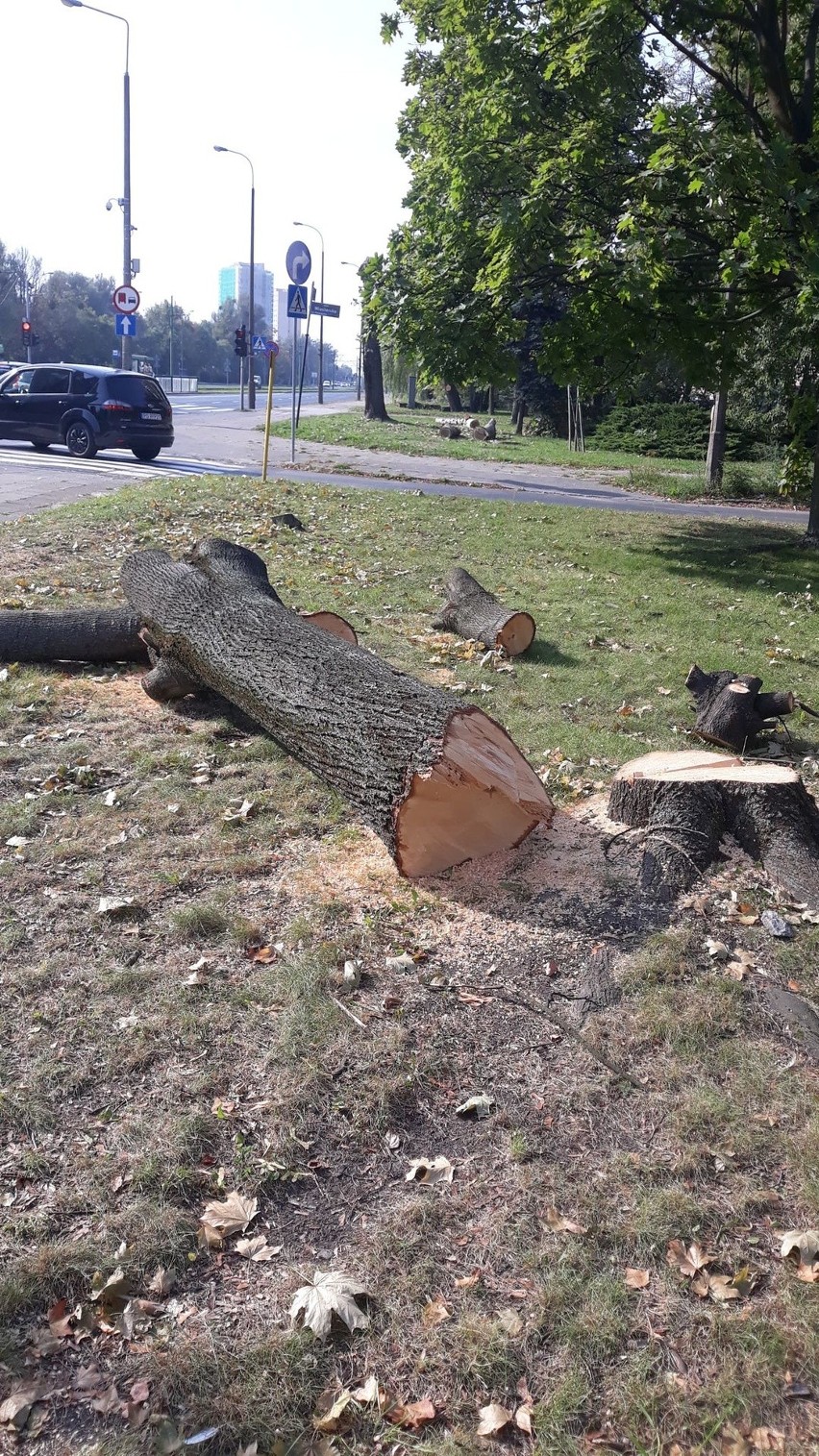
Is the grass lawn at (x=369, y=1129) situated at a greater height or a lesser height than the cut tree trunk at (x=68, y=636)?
lesser

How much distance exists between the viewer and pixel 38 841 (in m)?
4.46

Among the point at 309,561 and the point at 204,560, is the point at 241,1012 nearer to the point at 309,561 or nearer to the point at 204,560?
the point at 204,560

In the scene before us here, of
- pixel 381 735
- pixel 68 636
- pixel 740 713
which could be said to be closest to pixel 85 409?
pixel 68 636

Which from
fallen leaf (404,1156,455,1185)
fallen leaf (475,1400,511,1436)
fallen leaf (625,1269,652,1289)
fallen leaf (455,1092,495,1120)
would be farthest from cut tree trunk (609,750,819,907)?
fallen leaf (475,1400,511,1436)

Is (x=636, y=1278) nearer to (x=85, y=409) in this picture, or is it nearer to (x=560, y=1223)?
(x=560, y=1223)

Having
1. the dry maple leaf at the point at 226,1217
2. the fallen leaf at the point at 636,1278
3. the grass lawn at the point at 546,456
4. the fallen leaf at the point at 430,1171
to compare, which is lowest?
the dry maple leaf at the point at 226,1217

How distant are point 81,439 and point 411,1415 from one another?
20009 mm

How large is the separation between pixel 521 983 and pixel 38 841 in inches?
86.0

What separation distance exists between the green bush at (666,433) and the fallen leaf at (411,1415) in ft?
92.5

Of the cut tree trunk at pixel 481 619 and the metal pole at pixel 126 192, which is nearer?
the cut tree trunk at pixel 481 619

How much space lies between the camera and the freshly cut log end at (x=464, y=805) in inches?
162

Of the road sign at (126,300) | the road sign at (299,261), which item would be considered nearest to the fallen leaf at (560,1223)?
the road sign at (299,261)

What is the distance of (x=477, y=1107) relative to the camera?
118 inches

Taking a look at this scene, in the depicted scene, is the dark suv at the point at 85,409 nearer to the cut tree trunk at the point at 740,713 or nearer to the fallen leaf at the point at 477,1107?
the cut tree trunk at the point at 740,713
